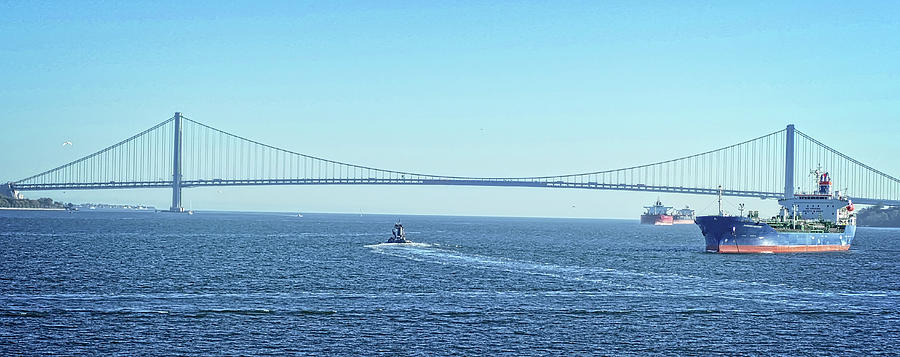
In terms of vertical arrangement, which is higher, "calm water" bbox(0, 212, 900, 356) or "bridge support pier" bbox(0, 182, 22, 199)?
"bridge support pier" bbox(0, 182, 22, 199)

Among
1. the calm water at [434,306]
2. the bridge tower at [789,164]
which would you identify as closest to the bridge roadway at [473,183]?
the bridge tower at [789,164]

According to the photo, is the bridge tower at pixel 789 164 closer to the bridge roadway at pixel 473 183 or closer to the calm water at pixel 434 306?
the bridge roadway at pixel 473 183

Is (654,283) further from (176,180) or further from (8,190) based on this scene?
(8,190)

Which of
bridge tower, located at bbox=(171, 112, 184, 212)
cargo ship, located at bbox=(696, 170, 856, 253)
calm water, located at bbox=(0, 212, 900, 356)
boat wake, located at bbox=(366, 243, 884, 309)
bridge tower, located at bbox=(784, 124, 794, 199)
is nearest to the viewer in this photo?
calm water, located at bbox=(0, 212, 900, 356)

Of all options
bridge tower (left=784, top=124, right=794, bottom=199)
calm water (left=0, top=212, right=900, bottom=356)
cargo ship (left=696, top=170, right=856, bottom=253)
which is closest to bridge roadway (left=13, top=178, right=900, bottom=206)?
bridge tower (left=784, top=124, right=794, bottom=199)

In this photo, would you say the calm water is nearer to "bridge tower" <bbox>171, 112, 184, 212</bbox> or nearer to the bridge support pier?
"bridge tower" <bbox>171, 112, 184, 212</bbox>

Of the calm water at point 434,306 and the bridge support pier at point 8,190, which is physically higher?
the bridge support pier at point 8,190

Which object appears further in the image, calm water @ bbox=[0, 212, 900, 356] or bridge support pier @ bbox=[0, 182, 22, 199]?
bridge support pier @ bbox=[0, 182, 22, 199]
